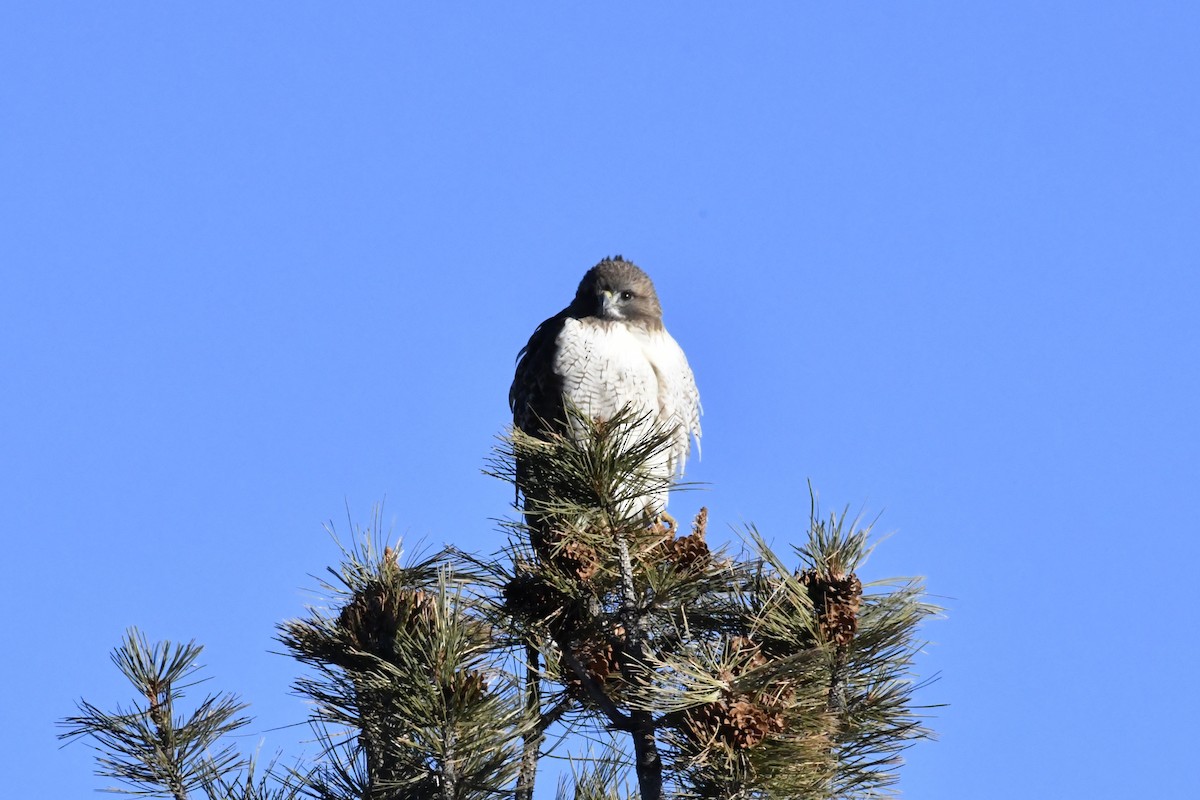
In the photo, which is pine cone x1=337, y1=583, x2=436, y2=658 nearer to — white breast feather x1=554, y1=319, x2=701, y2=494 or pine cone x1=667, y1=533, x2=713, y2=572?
pine cone x1=667, y1=533, x2=713, y2=572

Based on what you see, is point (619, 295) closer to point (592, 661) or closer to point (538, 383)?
point (538, 383)

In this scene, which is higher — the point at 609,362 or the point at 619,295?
the point at 619,295

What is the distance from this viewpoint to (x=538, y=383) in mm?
7523

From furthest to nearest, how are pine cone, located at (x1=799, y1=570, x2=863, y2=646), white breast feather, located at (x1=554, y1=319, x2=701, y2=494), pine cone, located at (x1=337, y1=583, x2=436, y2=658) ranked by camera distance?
white breast feather, located at (x1=554, y1=319, x2=701, y2=494) < pine cone, located at (x1=337, y1=583, x2=436, y2=658) < pine cone, located at (x1=799, y1=570, x2=863, y2=646)

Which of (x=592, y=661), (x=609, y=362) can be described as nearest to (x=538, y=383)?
(x=609, y=362)


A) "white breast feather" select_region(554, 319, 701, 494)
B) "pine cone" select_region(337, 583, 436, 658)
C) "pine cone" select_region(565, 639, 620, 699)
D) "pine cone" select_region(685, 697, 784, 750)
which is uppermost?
"white breast feather" select_region(554, 319, 701, 494)

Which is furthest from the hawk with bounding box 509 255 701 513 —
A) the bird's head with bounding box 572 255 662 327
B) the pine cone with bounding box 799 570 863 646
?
the pine cone with bounding box 799 570 863 646

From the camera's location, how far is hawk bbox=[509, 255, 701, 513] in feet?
24.2

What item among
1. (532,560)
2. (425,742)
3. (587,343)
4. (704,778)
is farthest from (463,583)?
(587,343)

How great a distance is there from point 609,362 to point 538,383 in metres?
0.44

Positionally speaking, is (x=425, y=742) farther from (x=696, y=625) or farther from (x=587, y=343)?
(x=587, y=343)

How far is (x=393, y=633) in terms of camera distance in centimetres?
402

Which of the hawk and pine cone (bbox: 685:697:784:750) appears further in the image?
the hawk

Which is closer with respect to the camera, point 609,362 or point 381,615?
point 381,615
